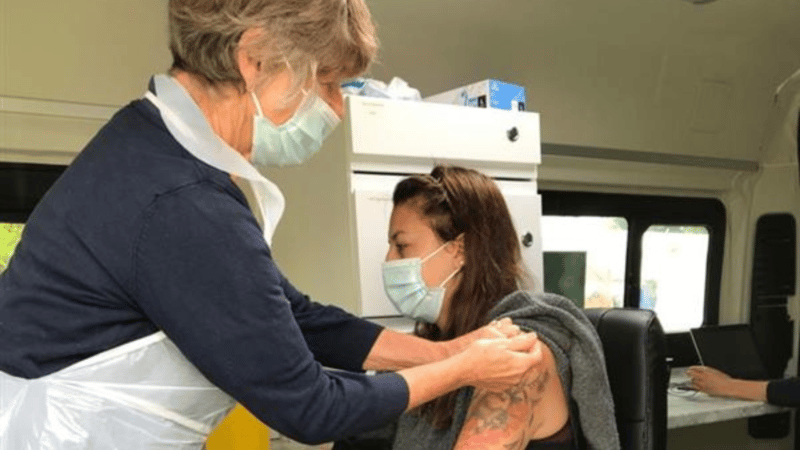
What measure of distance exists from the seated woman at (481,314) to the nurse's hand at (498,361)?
3.7 inches

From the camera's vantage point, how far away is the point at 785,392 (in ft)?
9.89

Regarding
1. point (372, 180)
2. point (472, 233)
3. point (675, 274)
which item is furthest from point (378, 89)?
point (675, 274)

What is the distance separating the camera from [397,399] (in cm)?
100

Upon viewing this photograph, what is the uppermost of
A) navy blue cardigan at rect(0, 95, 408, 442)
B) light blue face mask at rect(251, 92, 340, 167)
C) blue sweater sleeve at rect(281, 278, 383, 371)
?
light blue face mask at rect(251, 92, 340, 167)

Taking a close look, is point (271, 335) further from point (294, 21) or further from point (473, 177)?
point (473, 177)

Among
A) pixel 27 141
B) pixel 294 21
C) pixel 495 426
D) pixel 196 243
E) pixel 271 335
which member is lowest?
pixel 495 426

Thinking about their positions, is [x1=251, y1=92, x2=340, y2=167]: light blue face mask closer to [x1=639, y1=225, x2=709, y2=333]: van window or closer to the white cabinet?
the white cabinet

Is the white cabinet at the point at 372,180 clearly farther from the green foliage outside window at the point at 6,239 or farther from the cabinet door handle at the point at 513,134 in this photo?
the green foliage outside window at the point at 6,239

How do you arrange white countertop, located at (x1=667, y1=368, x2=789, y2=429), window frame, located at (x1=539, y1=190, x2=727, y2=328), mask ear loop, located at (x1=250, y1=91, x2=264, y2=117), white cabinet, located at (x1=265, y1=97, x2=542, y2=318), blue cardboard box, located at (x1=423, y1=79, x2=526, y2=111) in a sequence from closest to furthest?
mask ear loop, located at (x1=250, y1=91, x2=264, y2=117) < white cabinet, located at (x1=265, y1=97, x2=542, y2=318) < blue cardboard box, located at (x1=423, y1=79, x2=526, y2=111) < white countertop, located at (x1=667, y1=368, x2=789, y2=429) < window frame, located at (x1=539, y1=190, x2=727, y2=328)

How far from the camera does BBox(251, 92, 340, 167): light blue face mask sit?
1050 mm

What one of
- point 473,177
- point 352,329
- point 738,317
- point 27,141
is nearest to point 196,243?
point 352,329

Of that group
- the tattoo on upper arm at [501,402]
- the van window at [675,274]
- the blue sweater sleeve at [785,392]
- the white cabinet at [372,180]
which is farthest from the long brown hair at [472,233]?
the van window at [675,274]

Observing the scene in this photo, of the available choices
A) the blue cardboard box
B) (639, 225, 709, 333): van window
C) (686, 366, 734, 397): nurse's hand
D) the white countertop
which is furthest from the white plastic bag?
(639, 225, 709, 333): van window

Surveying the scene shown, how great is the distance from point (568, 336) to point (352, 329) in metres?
0.42
